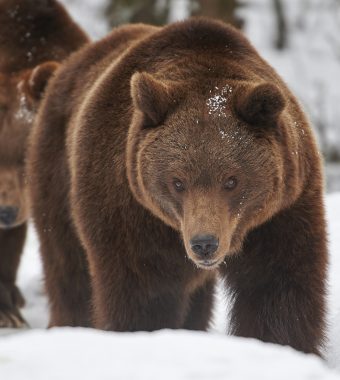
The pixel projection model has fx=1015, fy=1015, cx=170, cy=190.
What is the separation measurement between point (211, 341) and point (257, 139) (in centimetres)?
155

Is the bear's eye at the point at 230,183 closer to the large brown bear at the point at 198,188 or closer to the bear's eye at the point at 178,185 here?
the large brown bear at the point at 198,188

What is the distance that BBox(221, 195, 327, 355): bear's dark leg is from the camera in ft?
17.1

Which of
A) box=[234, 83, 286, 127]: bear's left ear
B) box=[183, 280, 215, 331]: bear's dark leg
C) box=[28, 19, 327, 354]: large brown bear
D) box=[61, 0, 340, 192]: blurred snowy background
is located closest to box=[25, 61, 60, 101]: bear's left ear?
box=[28, 19, 327, 354]: large brown bear

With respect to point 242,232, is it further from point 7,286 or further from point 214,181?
point 7,286

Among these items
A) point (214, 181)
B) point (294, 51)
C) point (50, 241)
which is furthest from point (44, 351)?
point (294, 51)

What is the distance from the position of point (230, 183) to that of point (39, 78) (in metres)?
3.37

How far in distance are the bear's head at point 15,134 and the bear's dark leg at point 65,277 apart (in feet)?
3.74

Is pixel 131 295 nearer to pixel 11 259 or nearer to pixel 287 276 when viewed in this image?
pixel 287 276

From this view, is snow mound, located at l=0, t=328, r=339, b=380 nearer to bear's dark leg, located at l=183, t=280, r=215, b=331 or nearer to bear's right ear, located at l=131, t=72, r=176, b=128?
bear's right ear, located at l=131, t=72, r=176, b=128

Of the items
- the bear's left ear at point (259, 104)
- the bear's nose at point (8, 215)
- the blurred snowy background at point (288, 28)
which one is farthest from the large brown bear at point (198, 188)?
the blurred snowy background at point (288, 28)

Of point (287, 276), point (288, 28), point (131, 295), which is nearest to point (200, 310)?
point (131, 295)

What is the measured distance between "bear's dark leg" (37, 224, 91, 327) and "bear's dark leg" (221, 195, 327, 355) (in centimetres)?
144

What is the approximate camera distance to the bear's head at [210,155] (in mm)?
4832

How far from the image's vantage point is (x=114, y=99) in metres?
5.55
